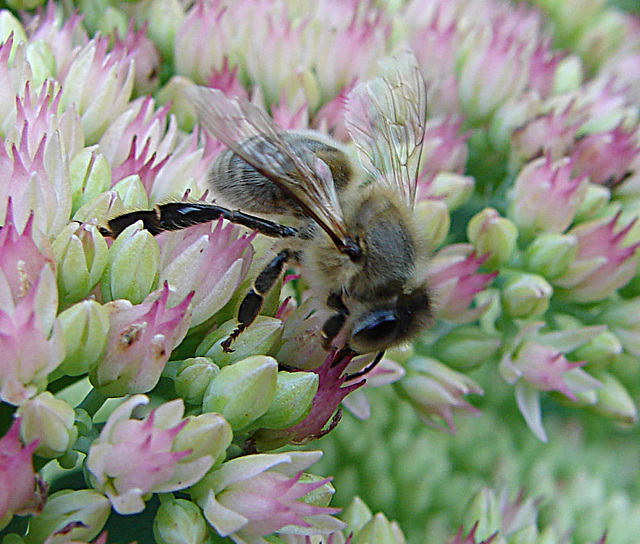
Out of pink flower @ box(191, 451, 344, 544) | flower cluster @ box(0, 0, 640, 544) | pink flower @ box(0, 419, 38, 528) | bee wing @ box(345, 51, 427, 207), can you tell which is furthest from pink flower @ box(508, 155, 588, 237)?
pink flower @ box(0, 419, 38, 528)

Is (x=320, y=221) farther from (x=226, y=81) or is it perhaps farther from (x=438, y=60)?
(x=438, y=60)

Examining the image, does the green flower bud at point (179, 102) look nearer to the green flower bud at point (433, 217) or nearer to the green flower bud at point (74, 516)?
the green flower bud at point (433, 217)

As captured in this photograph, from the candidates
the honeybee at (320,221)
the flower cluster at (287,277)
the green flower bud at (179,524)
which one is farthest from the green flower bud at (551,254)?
the green flower bud at (179,524)

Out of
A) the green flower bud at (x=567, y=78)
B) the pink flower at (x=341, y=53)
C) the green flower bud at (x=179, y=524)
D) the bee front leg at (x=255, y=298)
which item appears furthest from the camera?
the green flower bud at (x=567, y=78)

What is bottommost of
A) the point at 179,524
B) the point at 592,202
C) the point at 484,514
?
the point at 484,514

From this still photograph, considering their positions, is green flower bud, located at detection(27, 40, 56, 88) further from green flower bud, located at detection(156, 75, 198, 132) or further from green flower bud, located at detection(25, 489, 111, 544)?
green flower bud, located at detection(25, 489, 111, 544)

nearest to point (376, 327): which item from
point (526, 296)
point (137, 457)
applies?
point (137, 457)
